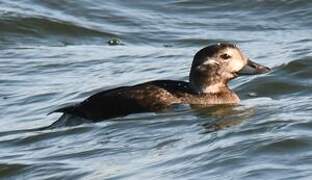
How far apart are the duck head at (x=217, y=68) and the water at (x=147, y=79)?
309 millimetres

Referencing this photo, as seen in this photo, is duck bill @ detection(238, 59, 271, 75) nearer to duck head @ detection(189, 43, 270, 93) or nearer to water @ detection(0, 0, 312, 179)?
duck head @ detection(189, 43, 270, 93)

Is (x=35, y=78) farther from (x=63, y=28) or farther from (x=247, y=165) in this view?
(x=247, y=165)

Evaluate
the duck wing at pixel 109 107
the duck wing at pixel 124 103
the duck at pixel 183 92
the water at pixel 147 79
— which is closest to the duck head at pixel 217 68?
the duck at pixel 183 92

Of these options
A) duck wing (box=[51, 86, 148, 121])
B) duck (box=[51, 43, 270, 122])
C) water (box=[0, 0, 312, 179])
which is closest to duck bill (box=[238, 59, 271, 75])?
duck (box=[51, 43, 270, 122])

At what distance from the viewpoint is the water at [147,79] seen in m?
11.6

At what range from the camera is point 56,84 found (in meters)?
16.6

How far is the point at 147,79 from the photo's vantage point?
650 inches

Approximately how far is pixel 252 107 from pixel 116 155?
8.19 feet

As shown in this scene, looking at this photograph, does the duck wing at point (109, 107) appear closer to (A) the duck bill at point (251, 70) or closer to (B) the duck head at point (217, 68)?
(B) the duck head at point (217, 68)

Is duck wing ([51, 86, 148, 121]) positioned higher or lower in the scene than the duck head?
lower

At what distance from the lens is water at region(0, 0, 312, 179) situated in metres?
11.6

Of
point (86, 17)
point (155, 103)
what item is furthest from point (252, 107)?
point (86, 17)

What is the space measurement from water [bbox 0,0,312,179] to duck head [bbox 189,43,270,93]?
0.31 m

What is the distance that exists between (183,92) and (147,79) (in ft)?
8.03
